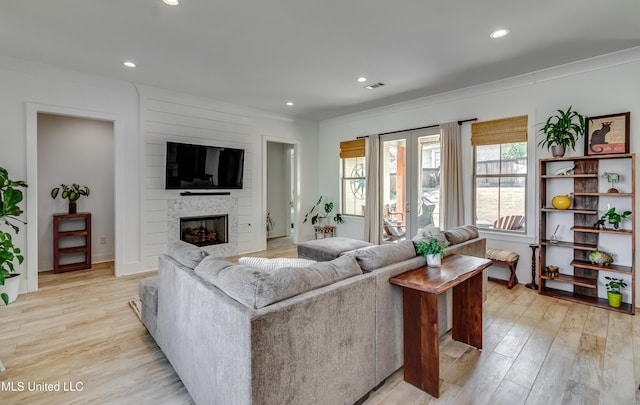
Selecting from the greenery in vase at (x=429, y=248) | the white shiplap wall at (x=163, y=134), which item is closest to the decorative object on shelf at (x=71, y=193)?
the white shiplap wall at (x=163, y=134)

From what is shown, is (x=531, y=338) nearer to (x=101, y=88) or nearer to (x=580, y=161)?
(x=580, y=161)

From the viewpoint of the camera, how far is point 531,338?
8.83ft

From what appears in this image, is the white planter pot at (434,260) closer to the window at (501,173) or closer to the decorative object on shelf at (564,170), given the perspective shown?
the decorative object on shelf at (564,170)

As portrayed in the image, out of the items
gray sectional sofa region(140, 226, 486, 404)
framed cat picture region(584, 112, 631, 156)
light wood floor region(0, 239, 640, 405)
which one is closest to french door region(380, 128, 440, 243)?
Result: framed cat picture region(584, 112, 631, 156)

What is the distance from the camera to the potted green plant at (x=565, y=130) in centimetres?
362

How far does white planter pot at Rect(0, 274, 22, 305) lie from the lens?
338cm

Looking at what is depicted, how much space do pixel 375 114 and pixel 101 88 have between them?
443cm

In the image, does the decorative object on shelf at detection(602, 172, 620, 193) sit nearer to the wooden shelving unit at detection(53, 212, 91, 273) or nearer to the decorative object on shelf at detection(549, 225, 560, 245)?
the decorative object on shelf at detection(549, 225, 560, 245)

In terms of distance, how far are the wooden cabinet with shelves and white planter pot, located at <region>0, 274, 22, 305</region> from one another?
6.14 m

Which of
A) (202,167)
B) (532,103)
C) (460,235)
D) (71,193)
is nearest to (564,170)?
(532,103)

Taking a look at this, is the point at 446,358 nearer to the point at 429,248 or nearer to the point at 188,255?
the point at 429,248

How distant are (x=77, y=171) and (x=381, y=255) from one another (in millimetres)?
5346

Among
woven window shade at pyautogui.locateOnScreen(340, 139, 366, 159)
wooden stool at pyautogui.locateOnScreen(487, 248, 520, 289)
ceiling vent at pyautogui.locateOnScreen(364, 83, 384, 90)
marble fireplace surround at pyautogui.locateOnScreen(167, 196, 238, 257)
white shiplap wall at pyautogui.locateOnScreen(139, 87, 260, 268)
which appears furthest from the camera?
woven window shade at pyautogui.locateOnScreen(340, 139, 366, 159)

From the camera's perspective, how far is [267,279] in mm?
1495
